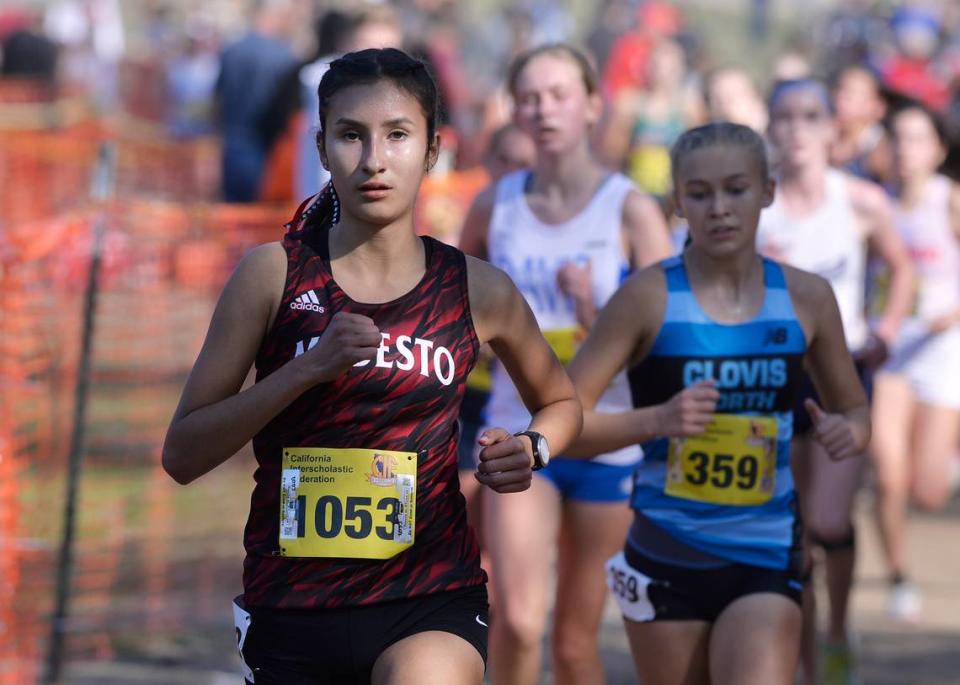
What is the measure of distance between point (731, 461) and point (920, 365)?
167 inches

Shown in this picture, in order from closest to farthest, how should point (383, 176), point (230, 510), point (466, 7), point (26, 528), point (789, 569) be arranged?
point (383, 176) < point (789, 569) < point (26, 528) < point (230, 510) < point (466, 7)

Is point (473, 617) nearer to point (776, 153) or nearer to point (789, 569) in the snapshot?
point (789, 569)

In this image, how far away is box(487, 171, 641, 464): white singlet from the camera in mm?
5363

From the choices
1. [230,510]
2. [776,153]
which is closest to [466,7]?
[230,510]

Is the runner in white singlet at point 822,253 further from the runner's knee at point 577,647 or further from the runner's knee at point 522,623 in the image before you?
the runner's knee at point 522,623

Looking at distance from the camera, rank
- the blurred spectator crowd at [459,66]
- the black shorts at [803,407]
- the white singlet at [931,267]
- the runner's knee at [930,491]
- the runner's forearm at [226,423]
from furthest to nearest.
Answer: the blurred spectator crowd at [459,66] → the white singlet at [931,267] → the runner's knee at [930,491] → the black shorts at [803,407] → the runner's forearm at [226,423]

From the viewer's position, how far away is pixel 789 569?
424 centimetres

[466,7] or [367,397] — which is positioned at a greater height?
[466,7]

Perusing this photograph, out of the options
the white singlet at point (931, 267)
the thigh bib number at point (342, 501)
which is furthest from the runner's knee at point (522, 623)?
the white singlet at point (931, 267)

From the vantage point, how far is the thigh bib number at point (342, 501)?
10.8ft

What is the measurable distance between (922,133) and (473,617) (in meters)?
5.52

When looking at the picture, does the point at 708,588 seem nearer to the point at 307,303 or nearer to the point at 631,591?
the point at 631,591

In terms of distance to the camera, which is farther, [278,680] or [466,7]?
[466,7]

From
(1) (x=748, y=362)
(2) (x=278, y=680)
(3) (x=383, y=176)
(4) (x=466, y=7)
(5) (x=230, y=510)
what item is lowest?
(5) (x=230, y=510)
